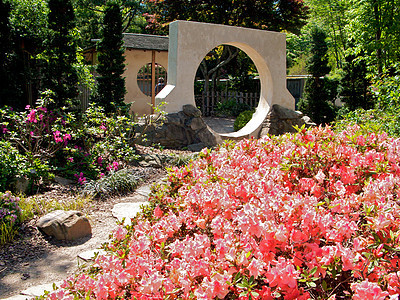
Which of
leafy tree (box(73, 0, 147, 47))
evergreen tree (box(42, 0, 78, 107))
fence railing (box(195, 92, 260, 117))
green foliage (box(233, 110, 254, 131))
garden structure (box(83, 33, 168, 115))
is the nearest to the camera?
evergreen tree (box(42, 0, 78, 107))

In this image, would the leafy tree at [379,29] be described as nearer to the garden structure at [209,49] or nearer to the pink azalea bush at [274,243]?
the garden structure at [209,49]

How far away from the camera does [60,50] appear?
700cm

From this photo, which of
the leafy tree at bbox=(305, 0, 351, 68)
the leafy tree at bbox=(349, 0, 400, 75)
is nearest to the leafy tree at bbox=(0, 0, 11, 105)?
the leafy tree at bbox=(349, 0, 400, 75)

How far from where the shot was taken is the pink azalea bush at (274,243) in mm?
1306

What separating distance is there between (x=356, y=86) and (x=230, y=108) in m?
5.33

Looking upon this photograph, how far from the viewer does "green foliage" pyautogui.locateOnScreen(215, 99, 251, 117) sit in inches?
593

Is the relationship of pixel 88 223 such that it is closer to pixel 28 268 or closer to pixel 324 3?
pixel 28 268

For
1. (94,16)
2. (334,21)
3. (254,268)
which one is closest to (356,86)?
(334,21)

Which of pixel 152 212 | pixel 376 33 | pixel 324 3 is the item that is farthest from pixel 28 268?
Answer: pixel 324 3

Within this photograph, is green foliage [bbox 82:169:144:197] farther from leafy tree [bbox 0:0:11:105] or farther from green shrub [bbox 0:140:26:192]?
leafy tree [bbox 0:0:11:105]

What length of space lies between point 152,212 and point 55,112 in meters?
5.12

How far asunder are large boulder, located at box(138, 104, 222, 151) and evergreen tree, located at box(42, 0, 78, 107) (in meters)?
1.92

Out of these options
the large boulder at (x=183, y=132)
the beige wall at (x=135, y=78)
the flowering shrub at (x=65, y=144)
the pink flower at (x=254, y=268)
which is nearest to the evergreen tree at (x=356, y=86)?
the large boulder at (x=183, y=132)

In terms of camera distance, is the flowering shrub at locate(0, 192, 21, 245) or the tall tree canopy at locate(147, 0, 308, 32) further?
the tall tree canopy at locate(147, 0, 308, 32)
